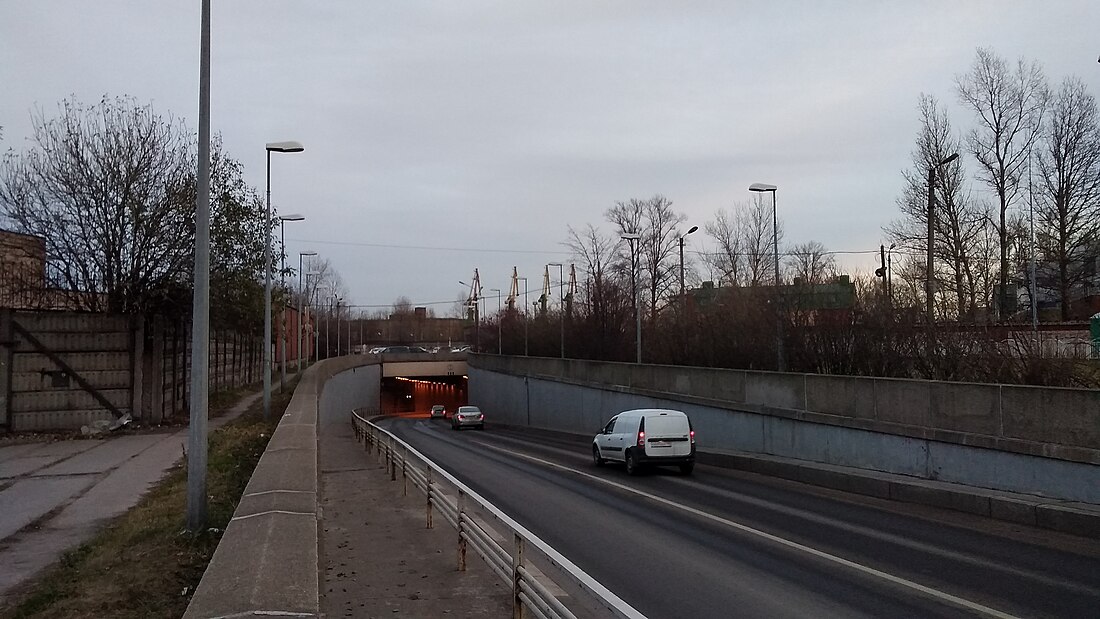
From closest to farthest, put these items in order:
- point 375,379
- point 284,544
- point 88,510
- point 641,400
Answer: point 284,544, point 88,510, point 641,400, point 375,379

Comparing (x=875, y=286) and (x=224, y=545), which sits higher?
(x=875, y=286)

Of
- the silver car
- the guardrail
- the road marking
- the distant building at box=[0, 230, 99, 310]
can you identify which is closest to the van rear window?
the guardrail

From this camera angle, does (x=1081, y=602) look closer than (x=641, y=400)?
Yes

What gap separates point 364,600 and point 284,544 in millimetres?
957

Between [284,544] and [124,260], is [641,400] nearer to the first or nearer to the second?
[124,260]

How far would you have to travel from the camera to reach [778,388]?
21.4 meters

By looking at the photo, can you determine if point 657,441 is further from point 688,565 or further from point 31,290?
point 31,290

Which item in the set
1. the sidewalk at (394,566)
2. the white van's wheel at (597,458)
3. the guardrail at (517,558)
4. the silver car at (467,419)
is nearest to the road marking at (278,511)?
the sidewalk at (394,566)

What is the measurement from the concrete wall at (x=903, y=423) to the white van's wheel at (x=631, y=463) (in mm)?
3737

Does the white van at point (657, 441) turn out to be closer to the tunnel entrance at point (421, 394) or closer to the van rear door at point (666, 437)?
the van rear door at point (666, 437)

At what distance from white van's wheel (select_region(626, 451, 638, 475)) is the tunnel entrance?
6678 cm

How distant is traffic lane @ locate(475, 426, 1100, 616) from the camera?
8.21 metres

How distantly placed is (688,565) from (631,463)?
35.9 ft

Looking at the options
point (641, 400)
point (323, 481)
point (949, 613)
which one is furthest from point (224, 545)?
point (641, 400)
